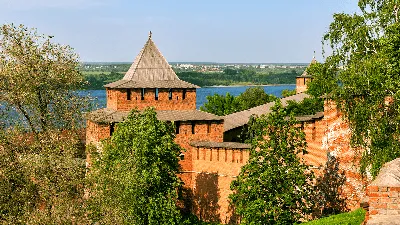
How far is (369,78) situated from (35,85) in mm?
8929

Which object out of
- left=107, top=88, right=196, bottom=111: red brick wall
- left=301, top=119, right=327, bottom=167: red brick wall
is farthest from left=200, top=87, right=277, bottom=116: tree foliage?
left=301, top=119, right=327, bottom=167: red brick wall

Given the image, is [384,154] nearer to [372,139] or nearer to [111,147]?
[372,139]

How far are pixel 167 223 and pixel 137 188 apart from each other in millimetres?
1839

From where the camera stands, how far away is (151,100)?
21.8 m

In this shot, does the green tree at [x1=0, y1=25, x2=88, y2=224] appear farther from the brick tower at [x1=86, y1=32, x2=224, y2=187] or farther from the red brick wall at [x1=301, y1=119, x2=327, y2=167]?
the red brick wall at [x1=301, y1=119, x2=327, y2=167]

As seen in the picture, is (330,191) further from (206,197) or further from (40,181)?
(40,181)

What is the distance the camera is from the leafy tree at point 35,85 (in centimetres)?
1509

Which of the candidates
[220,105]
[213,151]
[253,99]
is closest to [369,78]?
[213,151]

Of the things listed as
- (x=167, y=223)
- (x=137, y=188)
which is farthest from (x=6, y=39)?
(x=167, y=223)

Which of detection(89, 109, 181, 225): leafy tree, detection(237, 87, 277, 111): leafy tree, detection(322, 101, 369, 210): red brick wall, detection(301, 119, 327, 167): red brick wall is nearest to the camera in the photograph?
detection(322, 101, 369, 210): red brick wall

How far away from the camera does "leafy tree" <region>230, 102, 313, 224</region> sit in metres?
13.9

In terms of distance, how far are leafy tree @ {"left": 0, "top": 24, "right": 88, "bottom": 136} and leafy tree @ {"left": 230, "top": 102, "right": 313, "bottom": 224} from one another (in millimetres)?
5217

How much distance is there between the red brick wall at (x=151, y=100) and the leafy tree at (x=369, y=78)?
8.11 meters

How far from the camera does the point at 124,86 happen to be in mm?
21516
